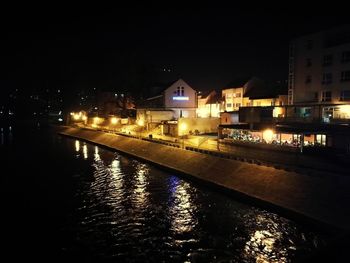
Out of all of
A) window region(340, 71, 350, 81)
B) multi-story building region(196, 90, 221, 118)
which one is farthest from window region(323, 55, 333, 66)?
multi-story building region(196, 90, 221, 118)

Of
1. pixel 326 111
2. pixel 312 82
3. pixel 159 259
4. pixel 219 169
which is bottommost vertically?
pixel 159 259

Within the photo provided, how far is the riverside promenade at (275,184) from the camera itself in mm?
20609

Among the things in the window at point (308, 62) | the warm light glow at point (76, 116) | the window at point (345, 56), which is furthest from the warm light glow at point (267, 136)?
the warm light glow at point (76, 116)

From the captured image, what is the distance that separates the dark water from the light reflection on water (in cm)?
6

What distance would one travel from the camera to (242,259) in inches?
672

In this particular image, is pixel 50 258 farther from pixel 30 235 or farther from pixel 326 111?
pixel 326 111

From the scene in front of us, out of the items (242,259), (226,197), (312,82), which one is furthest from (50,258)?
(312,82)

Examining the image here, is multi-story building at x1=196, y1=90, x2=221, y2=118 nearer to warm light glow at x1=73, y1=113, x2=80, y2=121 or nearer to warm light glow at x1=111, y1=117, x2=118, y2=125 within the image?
warm light glow at x1=111, y1=117, x2=118, y2=125

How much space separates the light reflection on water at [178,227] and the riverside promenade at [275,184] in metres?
1.24

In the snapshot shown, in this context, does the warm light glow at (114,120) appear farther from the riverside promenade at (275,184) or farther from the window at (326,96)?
the window at (326,96)

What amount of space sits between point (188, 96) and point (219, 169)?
47470 mm

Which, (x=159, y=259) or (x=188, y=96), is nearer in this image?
(x=159, y=259)

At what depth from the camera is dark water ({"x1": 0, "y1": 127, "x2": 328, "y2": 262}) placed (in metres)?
17.9

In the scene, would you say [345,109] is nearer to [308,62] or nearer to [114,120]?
[308,62]
